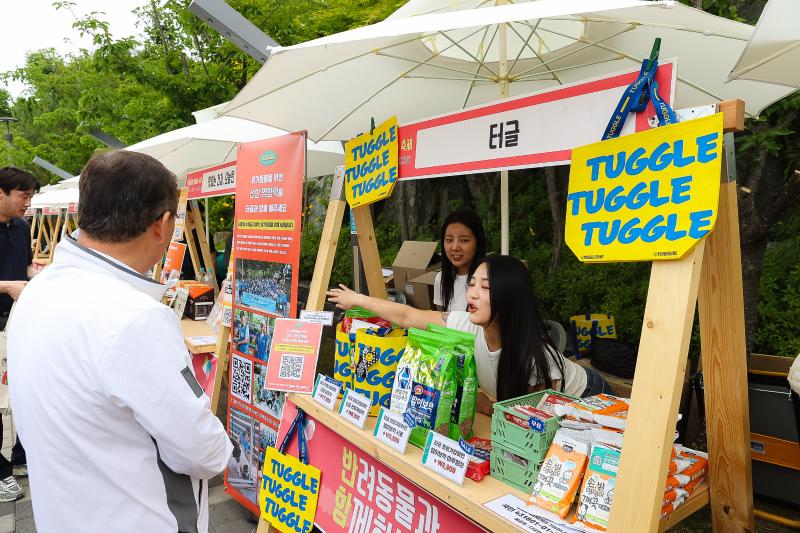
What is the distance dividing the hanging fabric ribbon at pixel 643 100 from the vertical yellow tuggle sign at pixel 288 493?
1.82 m

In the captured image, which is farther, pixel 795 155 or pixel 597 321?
pixel 597 321

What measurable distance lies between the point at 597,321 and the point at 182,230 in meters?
3.94

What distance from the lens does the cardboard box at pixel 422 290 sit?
4.51m

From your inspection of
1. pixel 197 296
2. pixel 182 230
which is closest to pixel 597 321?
pixel 197 296

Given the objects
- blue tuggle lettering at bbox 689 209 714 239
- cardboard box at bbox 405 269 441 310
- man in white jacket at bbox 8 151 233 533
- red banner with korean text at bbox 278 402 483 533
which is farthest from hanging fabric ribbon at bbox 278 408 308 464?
cardboard box at bbox 405 269 441 310

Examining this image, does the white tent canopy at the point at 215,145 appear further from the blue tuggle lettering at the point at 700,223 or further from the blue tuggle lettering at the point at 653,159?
the blue tuggle lettering at the point at 700,223

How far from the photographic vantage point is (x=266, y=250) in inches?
114

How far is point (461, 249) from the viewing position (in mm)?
3277

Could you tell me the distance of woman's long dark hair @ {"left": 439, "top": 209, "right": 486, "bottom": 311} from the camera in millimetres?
3279

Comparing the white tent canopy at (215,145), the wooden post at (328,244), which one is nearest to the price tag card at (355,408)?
the wooden post at (328,244)

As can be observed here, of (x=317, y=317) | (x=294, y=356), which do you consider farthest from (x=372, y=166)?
(x=294, y=356)

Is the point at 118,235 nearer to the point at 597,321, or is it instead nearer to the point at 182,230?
the point at 182,230

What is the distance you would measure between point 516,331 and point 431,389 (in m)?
0.54

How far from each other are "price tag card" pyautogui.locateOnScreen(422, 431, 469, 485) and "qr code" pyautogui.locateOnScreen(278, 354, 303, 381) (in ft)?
3.13
